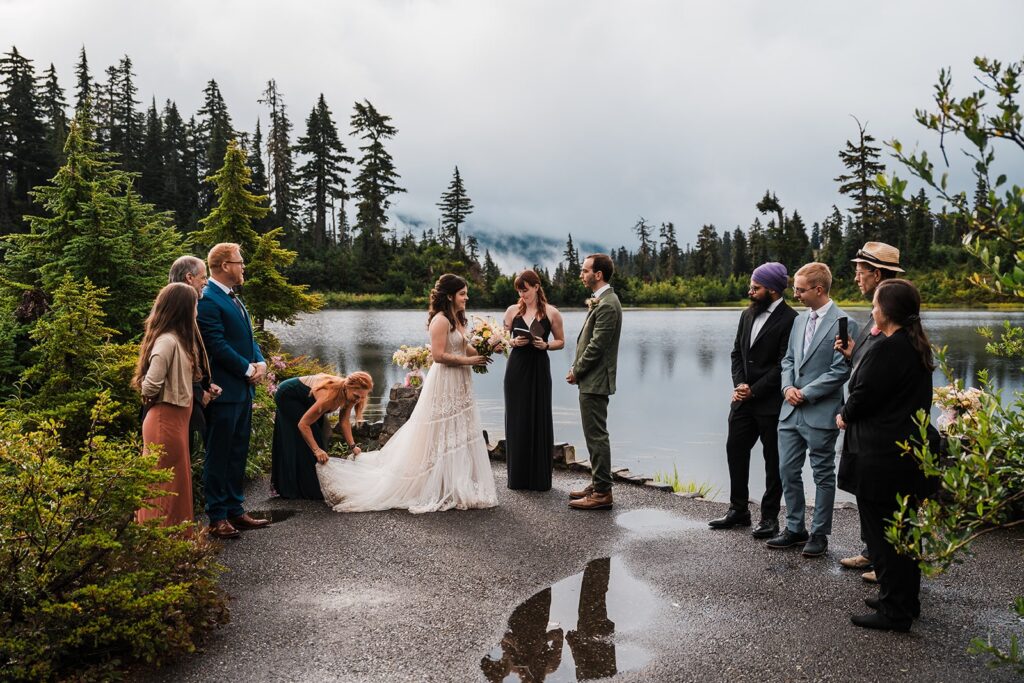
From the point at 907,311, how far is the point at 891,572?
1575mm

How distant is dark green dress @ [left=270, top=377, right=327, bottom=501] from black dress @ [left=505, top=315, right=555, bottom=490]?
205 cm

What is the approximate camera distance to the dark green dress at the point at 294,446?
22.4ft

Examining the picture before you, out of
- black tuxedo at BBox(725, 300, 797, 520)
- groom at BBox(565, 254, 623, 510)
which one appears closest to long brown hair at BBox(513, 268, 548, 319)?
groom at BBox(565, 254, 623, 510)

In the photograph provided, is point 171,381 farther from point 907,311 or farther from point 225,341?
point 907,311

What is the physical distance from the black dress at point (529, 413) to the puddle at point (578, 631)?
7.10 feet

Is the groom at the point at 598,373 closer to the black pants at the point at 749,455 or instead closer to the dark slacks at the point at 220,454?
the black pants at the point at 749,455

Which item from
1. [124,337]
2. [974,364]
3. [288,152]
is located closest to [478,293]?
[288,152]

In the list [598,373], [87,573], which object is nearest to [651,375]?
[598,373]

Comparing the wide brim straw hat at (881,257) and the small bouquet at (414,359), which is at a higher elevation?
the wide brim straw hat at (881,257)

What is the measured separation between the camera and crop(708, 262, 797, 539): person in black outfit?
Result: 5770 mm

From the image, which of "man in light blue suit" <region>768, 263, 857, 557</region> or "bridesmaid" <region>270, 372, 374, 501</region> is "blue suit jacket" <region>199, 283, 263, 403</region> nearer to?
"bridesmaid" <region>270, 372, 374, 501</region>

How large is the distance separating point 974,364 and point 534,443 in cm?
2572

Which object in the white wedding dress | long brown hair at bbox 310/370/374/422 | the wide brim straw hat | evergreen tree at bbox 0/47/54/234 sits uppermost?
evergreen tree at bbox 0/47/54/234

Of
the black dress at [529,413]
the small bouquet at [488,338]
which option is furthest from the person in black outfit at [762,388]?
the small bouquet at [488,338]
